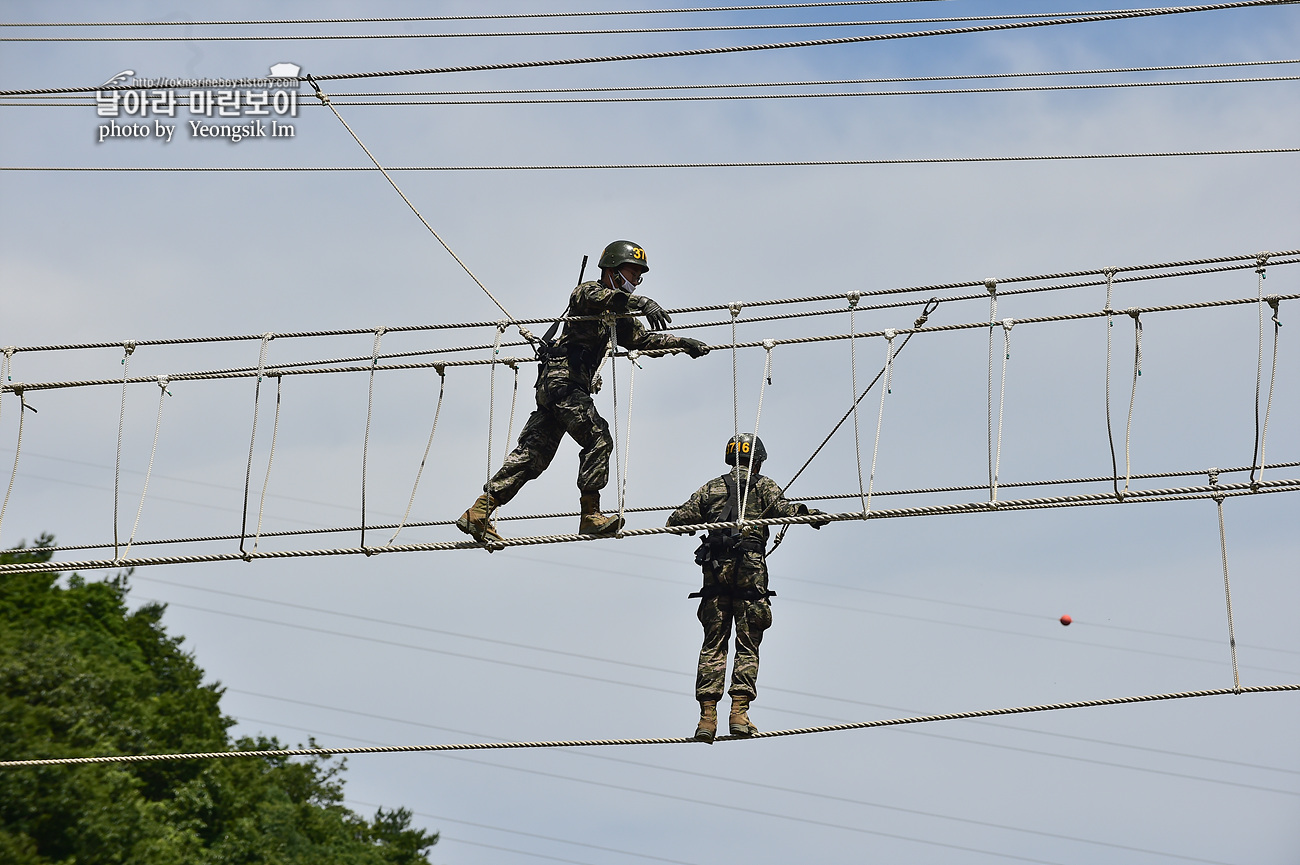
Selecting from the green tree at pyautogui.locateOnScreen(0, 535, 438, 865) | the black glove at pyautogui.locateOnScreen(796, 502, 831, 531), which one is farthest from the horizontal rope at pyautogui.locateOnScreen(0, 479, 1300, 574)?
the green tree at pyautogui.locateOnScreen(0, 535, 438, 865)

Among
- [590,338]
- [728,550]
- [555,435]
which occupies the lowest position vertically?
[728,550]

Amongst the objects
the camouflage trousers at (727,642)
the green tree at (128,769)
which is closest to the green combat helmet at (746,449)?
the camouflage trousers at (727,642)

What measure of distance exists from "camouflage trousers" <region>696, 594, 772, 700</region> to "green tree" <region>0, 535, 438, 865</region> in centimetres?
1731

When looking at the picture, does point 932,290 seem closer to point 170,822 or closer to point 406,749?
point 406,749

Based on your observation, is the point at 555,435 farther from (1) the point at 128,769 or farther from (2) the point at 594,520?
(1) the point at 128,769

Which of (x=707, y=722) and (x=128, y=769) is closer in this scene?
(x=707, y=722)

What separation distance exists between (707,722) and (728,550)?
1261 mm

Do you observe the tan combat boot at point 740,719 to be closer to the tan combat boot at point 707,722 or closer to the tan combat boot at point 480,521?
the tan combat boot at point 707,722

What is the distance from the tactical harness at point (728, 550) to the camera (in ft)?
42.6

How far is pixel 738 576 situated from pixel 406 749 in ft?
8.93

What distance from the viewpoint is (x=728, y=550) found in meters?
13.0

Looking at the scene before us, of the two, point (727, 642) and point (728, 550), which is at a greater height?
point (728, 550)

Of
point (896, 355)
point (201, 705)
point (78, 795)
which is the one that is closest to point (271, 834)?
point (201, 705)

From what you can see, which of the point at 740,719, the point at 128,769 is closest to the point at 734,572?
the point at 740,719
